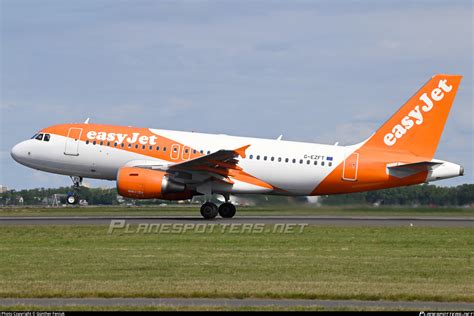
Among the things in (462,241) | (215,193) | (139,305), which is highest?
(215,193)

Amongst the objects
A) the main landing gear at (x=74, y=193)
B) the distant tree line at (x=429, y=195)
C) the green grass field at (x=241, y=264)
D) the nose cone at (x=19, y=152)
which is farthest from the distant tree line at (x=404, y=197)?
the green grass field at (x=241, y=264)

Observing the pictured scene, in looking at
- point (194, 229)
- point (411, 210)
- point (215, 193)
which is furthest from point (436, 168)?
point (194, 229)

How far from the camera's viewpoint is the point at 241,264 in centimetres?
2297

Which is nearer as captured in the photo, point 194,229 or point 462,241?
point 462,241

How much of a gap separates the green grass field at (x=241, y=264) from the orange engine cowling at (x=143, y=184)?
5.41 m

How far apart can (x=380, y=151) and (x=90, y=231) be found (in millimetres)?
16202

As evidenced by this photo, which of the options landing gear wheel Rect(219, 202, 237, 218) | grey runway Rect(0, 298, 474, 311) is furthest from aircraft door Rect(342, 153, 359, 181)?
grey runway Rect(0, 298, 474, 311)

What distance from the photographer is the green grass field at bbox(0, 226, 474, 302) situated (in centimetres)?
1811

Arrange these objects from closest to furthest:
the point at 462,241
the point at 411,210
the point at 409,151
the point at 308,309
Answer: the point at 308,309, the point at 462,241, the point at 409,151, the point at 411,210

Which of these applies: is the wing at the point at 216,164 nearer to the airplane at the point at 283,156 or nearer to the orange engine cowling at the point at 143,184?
the airplane at the point at 283,156

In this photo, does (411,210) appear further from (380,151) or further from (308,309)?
(308,309)

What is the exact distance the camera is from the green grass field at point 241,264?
18109mm

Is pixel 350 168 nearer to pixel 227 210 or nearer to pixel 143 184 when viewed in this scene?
pixel 227 210

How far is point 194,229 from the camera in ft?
114
